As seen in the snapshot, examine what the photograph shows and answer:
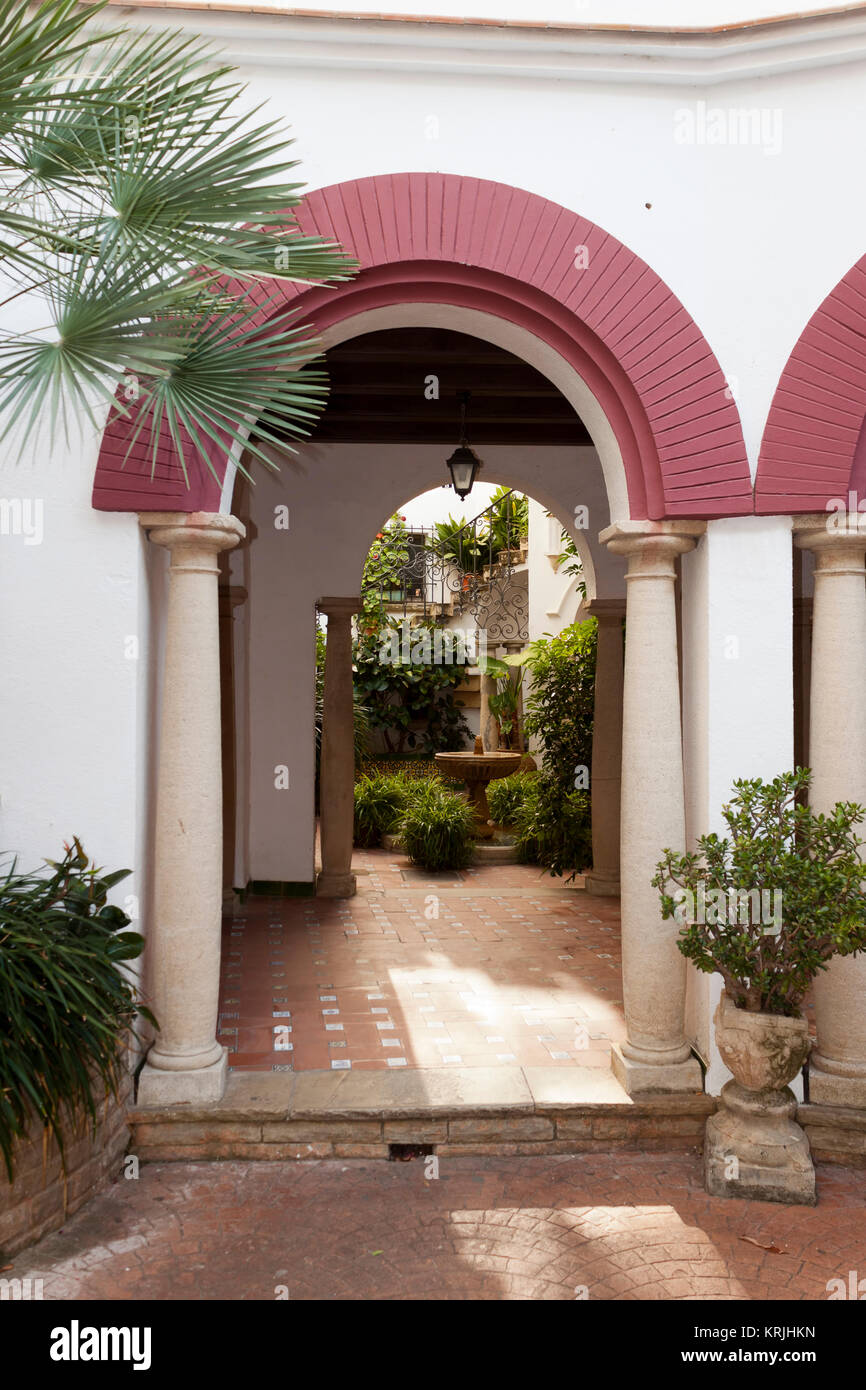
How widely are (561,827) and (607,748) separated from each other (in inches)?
46.7

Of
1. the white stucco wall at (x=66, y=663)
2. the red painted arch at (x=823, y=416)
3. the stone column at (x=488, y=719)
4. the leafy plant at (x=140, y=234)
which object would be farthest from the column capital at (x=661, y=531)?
the stone column at (x=488, y=719)

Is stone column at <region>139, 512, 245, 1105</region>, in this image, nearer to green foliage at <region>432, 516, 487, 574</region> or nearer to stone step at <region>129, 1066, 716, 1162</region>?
stone step at <region>129, 1066, 716, 1162</region>

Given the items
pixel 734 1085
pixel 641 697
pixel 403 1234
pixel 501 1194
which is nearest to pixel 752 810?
pixel 641 697

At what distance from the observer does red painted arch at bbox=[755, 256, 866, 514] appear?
15.6 ft

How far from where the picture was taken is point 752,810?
4387 millimetres

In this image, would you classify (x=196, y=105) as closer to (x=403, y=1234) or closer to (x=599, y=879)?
(x=403, y=1234)

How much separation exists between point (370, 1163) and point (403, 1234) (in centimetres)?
63

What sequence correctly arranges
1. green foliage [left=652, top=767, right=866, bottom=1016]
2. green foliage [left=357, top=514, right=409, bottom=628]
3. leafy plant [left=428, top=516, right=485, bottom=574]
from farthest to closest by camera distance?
leafy plant [left=428, top=516, right=485, bottom=574] → green foliage [left=357, top=514, right=409, bottom=628] → green foliage [left=652, top=767, right=866, bottom=1016]

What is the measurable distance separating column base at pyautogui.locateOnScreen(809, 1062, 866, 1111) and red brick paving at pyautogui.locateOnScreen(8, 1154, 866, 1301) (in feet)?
1.05

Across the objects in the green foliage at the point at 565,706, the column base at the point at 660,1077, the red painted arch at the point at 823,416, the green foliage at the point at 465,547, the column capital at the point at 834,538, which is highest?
the green foliage at the point at 465,547

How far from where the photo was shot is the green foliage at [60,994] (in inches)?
143

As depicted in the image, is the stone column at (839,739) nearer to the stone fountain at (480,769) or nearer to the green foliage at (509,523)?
the stone fountain at (480,769)

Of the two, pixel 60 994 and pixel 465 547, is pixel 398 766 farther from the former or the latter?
pixel 60 994

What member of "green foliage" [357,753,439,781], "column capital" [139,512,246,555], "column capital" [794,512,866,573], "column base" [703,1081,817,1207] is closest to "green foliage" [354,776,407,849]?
"green foliage" [357,753,439,781]
